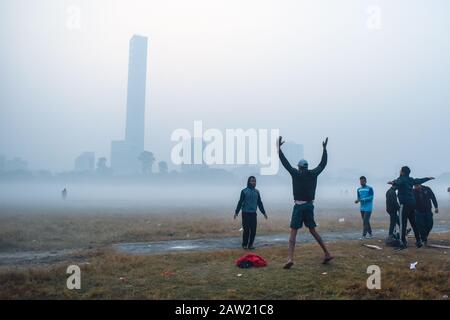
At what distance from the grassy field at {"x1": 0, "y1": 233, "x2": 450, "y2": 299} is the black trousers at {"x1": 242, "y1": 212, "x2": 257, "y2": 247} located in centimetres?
174

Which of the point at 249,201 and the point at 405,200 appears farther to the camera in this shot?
the point at 249,201

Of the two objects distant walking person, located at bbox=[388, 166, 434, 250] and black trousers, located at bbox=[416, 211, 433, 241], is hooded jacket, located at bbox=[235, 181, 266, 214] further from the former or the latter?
black trousers, located at bbox=[416, 211, 433, 241]

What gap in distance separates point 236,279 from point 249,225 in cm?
453

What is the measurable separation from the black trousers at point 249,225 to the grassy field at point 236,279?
1.74 m

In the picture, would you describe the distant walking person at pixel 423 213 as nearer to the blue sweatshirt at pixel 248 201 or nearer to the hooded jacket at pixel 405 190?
the hooded jacket at pixel 405 190

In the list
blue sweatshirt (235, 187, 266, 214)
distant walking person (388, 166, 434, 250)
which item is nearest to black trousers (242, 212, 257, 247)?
blue sweatshirt (235, 187, 266, 214)

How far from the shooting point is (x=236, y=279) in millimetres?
8336

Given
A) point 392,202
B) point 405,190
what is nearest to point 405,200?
point 405,190

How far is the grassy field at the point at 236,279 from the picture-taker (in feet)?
23.9

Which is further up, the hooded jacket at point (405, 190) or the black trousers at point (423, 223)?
the hooded jacket at point (405, 190)

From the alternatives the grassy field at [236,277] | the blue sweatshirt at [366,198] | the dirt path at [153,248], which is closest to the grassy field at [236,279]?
the grassy field at [236,277]

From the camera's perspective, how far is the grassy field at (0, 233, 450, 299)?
7270mm

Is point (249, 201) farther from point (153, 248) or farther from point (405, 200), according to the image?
point (405, 200)
